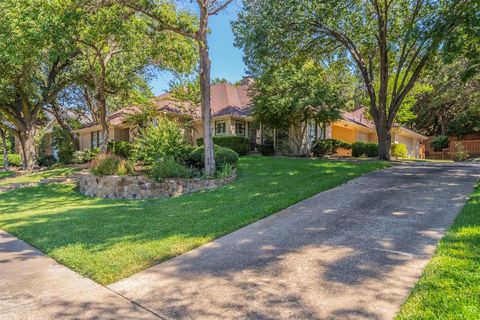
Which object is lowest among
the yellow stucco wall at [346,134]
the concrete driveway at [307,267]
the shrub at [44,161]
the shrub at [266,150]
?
the concrete driveway at [307,267]

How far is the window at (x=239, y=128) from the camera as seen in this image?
21.6 m

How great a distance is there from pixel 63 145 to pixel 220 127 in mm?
12734

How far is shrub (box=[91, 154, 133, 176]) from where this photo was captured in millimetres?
12141

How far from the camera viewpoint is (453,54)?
8.71 m

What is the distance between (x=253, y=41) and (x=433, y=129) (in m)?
32.7

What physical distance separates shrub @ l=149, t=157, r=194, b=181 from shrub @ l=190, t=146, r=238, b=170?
131 centimetres

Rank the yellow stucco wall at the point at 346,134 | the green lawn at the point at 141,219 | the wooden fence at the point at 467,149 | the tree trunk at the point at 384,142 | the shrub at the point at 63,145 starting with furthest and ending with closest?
1. the wooden fence at the point at 467,149
2. the yellow stucco wall at the point at 346,134
3. the shrub at the point at 63,145
4. the tree trunk at the point at 384,142
5. the green lawn at the point at 141,219

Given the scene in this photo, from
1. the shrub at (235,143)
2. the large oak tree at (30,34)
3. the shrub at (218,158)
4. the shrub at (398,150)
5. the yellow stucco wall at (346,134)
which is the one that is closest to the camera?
the large oak tree at (30,34)

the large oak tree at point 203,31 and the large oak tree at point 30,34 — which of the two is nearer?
the large oak tree at point 30,34

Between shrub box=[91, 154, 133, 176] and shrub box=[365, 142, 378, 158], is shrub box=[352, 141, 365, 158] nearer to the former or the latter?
shrub box=[365, 142, 378, 158]

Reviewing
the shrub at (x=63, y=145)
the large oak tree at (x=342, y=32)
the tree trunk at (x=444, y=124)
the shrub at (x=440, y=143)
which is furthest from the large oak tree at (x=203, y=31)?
the tree trunk at (x=444, y=124)

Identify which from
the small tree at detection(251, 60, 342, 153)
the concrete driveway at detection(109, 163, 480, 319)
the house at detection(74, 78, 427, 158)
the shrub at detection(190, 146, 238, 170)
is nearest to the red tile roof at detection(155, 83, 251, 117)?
the house at detection(74, 78, 427, 158)

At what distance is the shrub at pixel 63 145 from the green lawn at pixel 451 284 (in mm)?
24487

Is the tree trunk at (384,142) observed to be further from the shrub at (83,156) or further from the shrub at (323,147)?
the shrub at (83,156)
